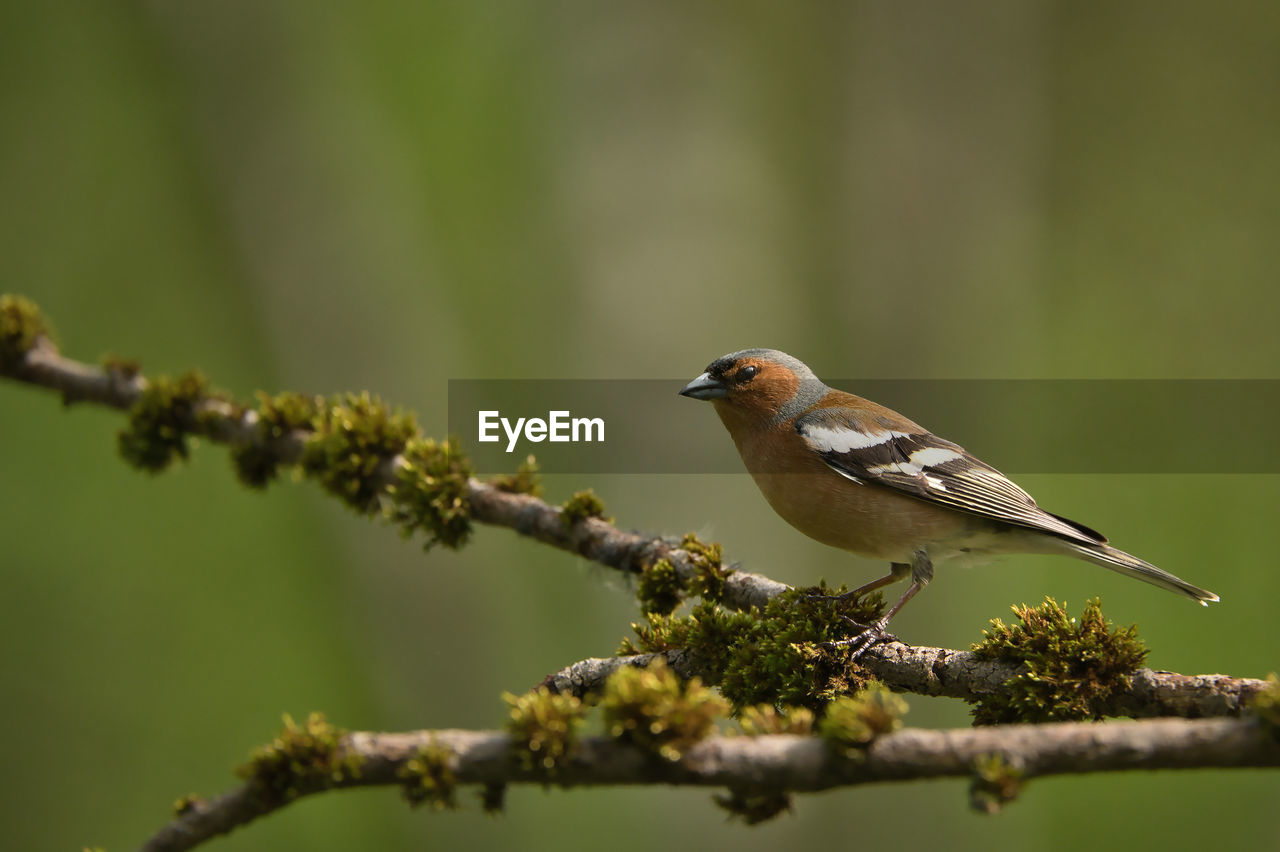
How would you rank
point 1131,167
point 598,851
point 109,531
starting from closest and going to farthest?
1. point 598,851
2. point 109,531
3. point 1131,167

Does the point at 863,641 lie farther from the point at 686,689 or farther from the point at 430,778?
the point at 430,778

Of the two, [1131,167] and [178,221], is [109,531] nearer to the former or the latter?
[178,221]

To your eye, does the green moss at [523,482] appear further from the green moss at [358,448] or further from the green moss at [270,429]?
the green moss at [270,429]

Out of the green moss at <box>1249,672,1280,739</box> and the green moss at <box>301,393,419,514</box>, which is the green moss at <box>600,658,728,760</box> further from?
the green moss at <box>301,393,419,514</box>

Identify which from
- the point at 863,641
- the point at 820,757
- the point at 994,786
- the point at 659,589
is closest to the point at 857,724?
the point at 820,757

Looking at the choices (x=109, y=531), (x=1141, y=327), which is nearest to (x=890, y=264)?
(x=1141, y=327)

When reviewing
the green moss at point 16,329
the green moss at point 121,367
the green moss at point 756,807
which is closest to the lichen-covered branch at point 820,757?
the green moss at point 756,807

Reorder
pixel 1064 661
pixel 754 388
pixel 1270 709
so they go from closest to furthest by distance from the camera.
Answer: pixel 1270 709, pixel 1064 661, pixel 754 388
